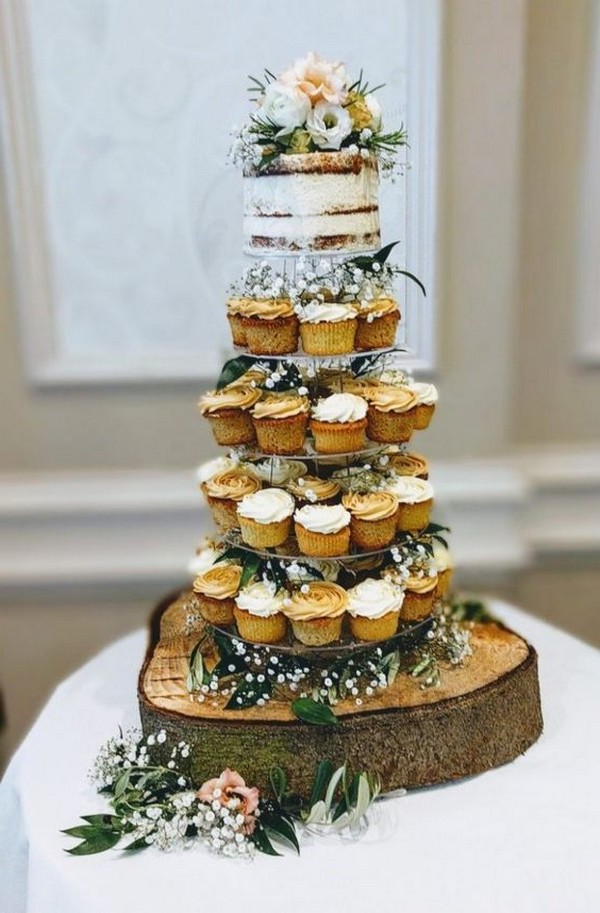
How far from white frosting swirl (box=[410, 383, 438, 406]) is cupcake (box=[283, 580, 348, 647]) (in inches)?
9.4

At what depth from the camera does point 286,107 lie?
847 millimetres

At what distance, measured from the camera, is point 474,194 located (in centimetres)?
141

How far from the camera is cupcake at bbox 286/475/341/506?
93cm

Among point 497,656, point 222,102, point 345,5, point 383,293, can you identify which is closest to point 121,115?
point 222,102

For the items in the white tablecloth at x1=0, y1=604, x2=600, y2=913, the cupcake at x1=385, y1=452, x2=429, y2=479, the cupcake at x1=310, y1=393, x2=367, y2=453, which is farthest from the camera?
the cupcake at x1=385, y1=452, x2=429, y2=479

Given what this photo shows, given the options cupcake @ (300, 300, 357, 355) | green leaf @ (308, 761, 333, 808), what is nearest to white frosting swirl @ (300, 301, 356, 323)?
cupcake @ (300, 300, 357, 355)

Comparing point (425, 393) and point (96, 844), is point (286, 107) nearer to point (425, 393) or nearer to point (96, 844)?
point (425, 393)

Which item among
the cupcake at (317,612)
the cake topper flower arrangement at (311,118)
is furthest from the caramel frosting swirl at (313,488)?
the cake topper flower arrangement at (311,118)

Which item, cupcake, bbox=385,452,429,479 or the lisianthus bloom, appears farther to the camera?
cupcake, bbox=385,452,429,479

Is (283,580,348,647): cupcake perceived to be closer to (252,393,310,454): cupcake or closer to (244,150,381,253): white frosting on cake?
(252,393,310,454): cupcake

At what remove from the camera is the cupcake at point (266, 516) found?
35.7 inches

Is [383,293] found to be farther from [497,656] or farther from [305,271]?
[497,656]

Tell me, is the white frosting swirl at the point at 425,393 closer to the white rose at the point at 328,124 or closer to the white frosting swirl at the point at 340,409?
the white frosting swirl at the point at 340,409

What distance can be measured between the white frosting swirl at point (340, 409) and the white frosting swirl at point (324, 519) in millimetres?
98
